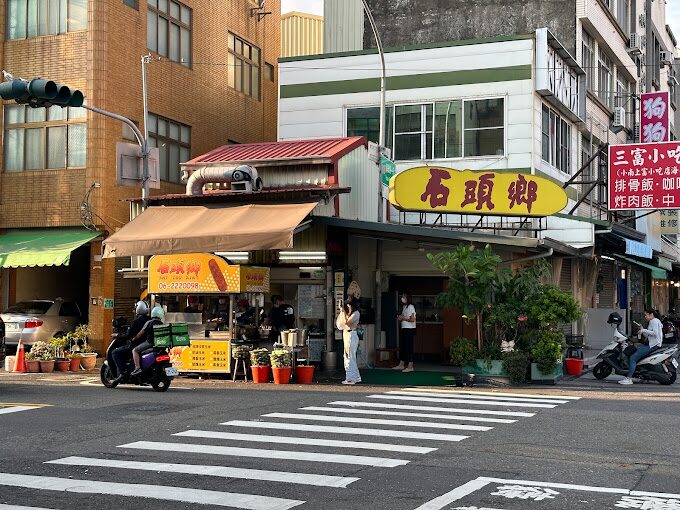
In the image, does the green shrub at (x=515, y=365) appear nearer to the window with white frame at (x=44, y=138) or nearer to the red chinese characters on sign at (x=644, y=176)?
the red chinese characters on sign at (x=644, y=176)

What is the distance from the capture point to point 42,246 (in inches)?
950

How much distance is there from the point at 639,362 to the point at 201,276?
9.85 meters

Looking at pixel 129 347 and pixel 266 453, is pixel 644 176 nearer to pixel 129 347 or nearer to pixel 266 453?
pixel 129 347

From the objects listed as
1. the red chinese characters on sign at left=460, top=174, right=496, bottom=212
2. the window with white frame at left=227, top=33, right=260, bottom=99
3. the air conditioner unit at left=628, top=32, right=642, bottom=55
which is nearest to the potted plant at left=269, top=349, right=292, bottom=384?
the red chinese characters on sign at left=460, top=174, right=496, bottom=212

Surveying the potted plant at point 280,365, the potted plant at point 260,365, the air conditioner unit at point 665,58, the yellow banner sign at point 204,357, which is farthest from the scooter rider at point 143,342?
the air conditioner unit at point 665,58

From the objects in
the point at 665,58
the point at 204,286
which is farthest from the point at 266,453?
the point at 665,58

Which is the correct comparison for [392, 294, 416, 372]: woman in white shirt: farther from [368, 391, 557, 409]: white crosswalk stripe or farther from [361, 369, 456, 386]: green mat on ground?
[368, 391, 557, 409]: white crosswalk stripe

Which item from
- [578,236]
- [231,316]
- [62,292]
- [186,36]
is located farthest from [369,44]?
[231,316]

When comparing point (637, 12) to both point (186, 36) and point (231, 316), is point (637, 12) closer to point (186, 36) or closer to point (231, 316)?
point (186, 36)

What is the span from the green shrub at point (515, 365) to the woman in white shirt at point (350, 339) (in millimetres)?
3176

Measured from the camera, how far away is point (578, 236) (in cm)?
2639

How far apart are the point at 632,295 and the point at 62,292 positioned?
79.5ft

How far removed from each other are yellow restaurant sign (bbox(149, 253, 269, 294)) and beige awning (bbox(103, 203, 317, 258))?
733mm

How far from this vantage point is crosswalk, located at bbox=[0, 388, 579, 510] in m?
8.40
